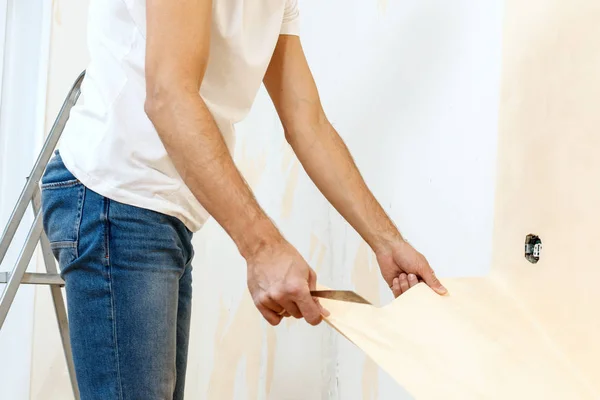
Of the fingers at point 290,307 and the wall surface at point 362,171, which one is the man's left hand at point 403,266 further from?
the fingers at point 290,307

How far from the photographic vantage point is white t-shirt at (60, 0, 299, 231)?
0.97m

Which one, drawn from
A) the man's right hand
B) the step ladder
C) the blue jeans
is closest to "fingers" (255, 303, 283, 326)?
the man's right hand

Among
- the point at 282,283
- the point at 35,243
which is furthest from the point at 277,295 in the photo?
the point at 35,243

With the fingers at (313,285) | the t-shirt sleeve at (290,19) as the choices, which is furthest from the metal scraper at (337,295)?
the t-shirt sleeve at (290,19)

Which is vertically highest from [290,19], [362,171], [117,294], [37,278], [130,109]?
[290,19]

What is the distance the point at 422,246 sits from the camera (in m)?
1.49

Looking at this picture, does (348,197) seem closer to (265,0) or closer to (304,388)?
(265,0)

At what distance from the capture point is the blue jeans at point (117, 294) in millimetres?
940

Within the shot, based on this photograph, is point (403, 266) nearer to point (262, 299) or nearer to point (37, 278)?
point (262, 299)

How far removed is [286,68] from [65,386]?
130cm

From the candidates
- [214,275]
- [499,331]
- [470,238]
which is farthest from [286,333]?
[499,331]

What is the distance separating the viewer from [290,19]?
1271 mm

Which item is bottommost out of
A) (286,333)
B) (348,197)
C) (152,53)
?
(286,333)

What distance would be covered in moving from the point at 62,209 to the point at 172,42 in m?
0.32
